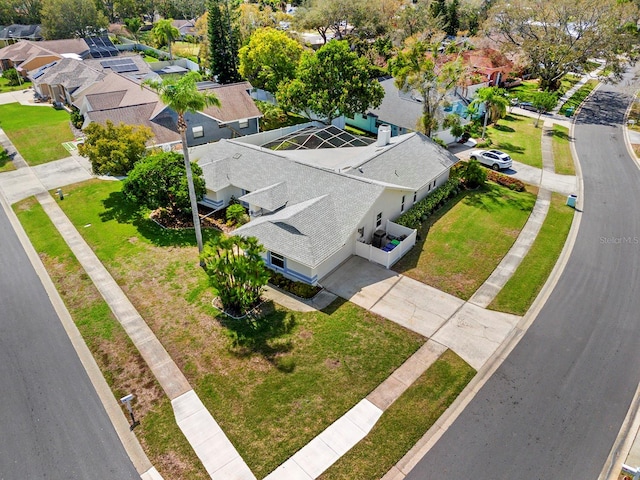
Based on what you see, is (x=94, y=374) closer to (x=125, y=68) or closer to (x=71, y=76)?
(x=71, y=76)

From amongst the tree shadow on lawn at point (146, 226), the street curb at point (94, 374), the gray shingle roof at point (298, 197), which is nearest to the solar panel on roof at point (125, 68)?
the tree shadow on lawn at point (146, 226)

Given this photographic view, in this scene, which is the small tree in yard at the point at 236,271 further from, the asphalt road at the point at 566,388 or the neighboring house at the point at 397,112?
the neighboring house at the point at 397,112

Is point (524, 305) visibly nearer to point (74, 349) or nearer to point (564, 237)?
point (564, 237)

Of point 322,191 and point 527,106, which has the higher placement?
point 322,191

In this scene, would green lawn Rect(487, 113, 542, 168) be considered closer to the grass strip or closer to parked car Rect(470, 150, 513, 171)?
parked car Rect(470, 150, 513, 171)

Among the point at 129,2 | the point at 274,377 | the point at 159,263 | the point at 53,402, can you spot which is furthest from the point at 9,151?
the point at 129,2

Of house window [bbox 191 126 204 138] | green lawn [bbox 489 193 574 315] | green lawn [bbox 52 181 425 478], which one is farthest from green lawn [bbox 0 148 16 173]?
green lawn [bbox 489 193 574 315]

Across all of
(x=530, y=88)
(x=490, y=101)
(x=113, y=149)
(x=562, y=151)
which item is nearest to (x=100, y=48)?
(x=113, y=149)
